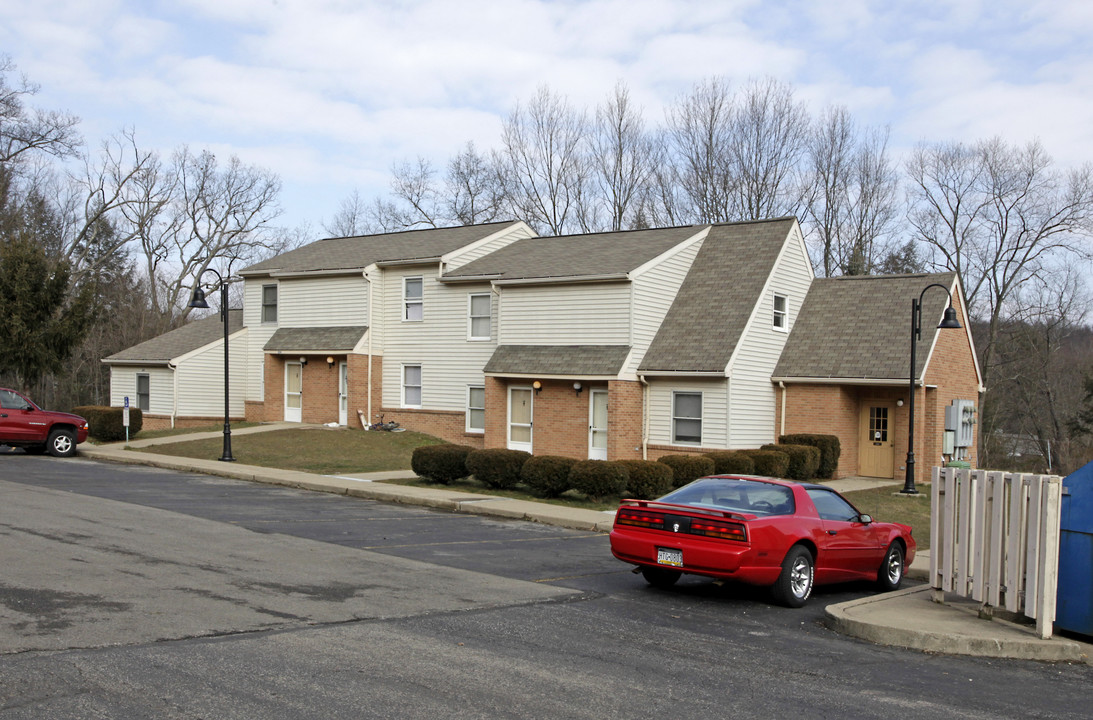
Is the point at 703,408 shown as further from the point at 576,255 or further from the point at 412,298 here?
the point at 412,298

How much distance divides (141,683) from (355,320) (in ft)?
92.8

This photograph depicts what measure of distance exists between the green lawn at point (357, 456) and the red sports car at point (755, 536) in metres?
6.71

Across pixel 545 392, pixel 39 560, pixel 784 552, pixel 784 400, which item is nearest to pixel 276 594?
pixel 39 560

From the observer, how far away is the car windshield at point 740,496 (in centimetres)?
1115

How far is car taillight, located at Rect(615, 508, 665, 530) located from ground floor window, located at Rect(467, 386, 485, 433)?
20.6m

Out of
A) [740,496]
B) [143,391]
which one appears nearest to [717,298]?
[740,496]

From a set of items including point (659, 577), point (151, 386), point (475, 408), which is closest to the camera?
point (659, 577)

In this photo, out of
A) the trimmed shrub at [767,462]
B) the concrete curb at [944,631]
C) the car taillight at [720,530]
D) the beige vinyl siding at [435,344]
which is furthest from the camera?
the beige vinyl siding at [435,344]

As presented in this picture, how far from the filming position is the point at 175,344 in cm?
3869

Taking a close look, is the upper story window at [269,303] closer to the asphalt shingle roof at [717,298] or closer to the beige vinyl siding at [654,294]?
the beige vinyl siding at [654,294]

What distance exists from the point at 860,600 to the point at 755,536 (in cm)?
132

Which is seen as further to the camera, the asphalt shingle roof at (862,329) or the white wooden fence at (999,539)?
the asphalt shingle roof at (862,329)

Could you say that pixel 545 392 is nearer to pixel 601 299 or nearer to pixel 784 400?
pixel 601 299

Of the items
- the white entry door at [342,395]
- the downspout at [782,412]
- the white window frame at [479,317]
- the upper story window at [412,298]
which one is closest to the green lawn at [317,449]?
the white entry door at [342,395]
